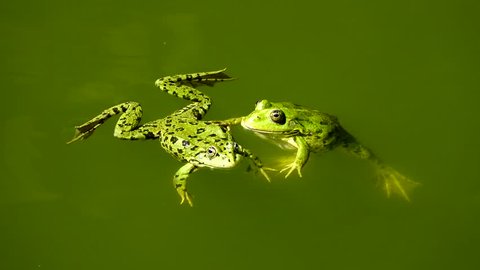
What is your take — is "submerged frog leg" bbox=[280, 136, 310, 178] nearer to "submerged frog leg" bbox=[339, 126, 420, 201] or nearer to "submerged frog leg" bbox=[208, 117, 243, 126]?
"submerged frog leg" bbox=[339, 126, 420, 201]

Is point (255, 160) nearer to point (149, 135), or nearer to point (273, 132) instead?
point (273, 132)

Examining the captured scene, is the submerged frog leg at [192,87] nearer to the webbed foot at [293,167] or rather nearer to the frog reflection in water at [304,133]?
the frog reflection in water at [304,133]

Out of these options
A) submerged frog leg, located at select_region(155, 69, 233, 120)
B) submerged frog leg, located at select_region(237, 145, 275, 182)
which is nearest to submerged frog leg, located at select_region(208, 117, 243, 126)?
submerged frog leg, located at select_region(155, 69, 233, 120)

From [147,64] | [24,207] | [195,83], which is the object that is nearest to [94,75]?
[147,64]

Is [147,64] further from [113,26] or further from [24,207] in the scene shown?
[24,207]

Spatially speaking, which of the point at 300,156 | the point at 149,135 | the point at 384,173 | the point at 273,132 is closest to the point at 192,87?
the point at 149,135

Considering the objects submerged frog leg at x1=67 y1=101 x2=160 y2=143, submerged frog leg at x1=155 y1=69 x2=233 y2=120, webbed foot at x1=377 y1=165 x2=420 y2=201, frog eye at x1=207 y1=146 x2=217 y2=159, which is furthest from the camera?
webbed foot at x1=377 y1=165 x2=420 y2=201

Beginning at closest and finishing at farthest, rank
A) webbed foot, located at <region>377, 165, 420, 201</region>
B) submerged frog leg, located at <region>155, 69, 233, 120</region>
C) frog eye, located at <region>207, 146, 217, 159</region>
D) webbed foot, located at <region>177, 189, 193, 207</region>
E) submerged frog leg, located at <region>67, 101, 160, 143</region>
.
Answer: frog eye, located at <region>207, 146, 217, 159</region>
webbed foot, located at <region>177, 189, 193, 207</region>
submerged frog leg, located at <region>67, 101, 160, 143</region>
submerged frog leg, located at <region>155, 69, 233, 120</region>
webbed foot, located at <region>377, 165, 420, 201</region>
